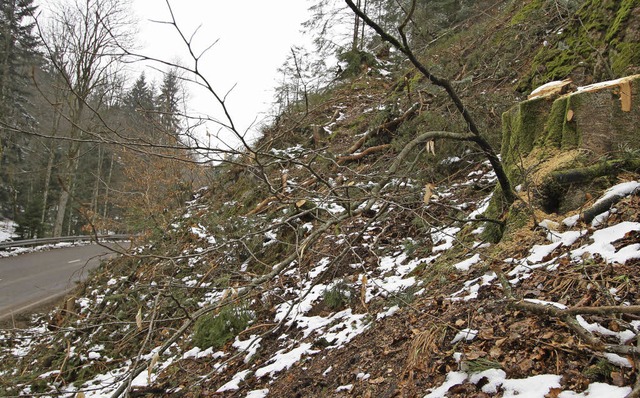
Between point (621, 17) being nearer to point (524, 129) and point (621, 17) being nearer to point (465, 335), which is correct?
point (524, 129)

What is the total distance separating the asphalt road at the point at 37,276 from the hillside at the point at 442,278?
2.87 metres

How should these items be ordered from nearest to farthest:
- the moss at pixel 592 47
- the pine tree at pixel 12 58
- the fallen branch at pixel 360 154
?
1. the moss at pixel 592 47
2. the fallen branch at pixel 360 154
3. the pine tree at pixel 12 58

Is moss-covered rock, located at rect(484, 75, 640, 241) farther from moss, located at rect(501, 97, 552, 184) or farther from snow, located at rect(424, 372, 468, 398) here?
snow, located at rect(424, 372, 468, 398)

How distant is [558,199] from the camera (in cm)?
276

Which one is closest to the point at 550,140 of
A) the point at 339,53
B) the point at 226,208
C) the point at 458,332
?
the point at 458,332

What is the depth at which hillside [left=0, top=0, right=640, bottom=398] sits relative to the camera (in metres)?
1.82

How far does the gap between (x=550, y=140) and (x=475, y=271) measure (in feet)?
4.25

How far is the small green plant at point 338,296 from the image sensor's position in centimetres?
393

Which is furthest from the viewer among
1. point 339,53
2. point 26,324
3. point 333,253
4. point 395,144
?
point 339,53

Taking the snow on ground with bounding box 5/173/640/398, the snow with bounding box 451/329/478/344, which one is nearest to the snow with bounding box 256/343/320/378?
the snow on ground with bounding box 5/173/640/398

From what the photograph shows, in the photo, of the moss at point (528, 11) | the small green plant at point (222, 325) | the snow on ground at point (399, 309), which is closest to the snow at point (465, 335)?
the snow on ground at point (399, 309)

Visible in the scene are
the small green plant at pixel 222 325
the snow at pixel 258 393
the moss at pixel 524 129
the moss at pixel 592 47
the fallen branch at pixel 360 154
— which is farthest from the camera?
the fallen branch at pixel 360 154

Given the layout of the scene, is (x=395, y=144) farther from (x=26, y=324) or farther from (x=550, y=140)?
(x=26, y=324)

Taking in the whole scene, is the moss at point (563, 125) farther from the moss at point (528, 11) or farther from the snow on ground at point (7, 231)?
the snow on ground at point (7, 231)
